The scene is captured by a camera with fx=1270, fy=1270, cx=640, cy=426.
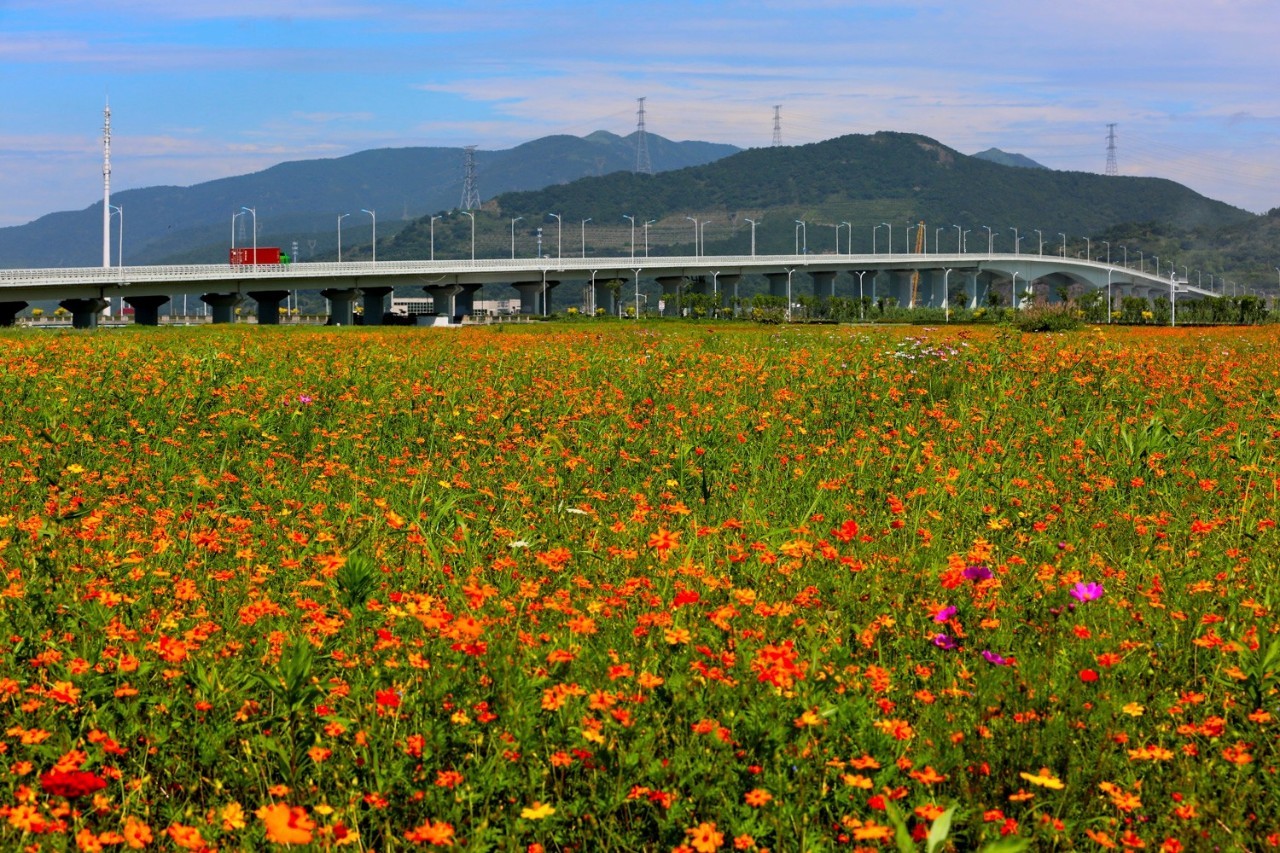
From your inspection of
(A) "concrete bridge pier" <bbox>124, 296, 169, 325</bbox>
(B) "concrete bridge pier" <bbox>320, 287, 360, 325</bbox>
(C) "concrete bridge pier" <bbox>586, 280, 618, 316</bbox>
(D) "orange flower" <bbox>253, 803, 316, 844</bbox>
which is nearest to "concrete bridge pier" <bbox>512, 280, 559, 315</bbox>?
(C) "concrete bridge pier" <bbox>586, 280, 618, 316</bbox>

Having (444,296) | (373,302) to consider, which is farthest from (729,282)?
(373,302)

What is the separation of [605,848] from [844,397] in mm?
8730

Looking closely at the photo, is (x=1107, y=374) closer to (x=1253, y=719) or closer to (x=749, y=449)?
(x=749, y=449)

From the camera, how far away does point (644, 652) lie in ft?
15.5

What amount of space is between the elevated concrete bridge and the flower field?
63.0 meters

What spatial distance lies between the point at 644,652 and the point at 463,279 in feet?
329

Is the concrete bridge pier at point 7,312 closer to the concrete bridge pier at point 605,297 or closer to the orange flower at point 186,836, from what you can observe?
the concrete bridge pier at point 605,297

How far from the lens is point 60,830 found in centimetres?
360

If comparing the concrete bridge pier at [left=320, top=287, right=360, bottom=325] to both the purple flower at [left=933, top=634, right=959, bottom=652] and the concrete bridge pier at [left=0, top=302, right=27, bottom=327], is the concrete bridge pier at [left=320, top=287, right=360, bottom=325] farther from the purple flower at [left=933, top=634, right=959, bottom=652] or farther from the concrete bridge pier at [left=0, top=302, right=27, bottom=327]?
the purple flower at [left=933, top=634, right=959, bottom=652]

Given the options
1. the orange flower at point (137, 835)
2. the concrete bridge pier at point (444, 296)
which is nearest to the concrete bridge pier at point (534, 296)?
the concrete bridge pier at point (444, 296)

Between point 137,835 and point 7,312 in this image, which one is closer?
point 137,835

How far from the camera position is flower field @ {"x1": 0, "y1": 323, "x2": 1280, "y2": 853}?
3850 mm

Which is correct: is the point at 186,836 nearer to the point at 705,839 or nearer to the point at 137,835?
the point at 137,835

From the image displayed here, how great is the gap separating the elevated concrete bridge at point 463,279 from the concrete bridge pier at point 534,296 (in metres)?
0.10
